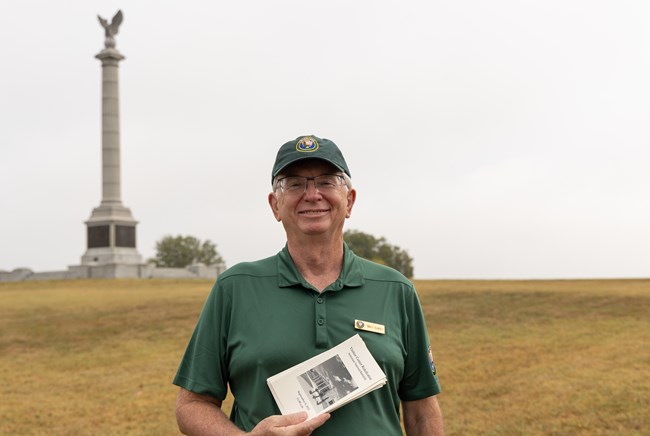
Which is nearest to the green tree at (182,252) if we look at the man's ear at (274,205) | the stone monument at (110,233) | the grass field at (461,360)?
the stone monument at (110,233)

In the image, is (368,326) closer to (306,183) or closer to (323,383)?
(323,383)

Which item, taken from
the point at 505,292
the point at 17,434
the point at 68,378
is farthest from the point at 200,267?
the point at 17,434

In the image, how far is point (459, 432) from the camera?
961 cm

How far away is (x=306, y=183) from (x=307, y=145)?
0.15 metres

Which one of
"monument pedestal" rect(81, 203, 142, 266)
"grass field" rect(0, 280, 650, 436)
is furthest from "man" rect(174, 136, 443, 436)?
"monument pedestal" rect(81, 203, 142, 266)

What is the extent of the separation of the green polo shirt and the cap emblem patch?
41cm

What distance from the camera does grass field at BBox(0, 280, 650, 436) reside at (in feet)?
33.5

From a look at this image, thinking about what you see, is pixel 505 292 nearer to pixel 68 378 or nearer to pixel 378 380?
pixel 68 378

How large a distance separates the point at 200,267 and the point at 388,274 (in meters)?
45.7

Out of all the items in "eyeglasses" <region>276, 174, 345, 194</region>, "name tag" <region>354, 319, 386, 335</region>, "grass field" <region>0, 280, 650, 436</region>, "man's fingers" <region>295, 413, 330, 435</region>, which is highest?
"eyeglasses" <region>276, 174, 345, 194</region>

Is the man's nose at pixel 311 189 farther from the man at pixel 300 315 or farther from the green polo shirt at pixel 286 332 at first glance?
the green polo shirt at pixel 286 332

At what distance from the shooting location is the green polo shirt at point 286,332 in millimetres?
2902

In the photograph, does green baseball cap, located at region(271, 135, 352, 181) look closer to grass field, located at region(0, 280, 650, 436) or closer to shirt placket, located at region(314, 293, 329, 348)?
shirt placket, located at region(314, 293, 329, 348)

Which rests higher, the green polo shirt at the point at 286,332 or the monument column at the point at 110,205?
the monument column at the point at 110,205
